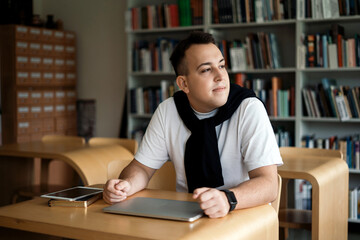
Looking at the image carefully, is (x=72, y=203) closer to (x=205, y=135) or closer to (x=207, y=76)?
(x=205, y=135)

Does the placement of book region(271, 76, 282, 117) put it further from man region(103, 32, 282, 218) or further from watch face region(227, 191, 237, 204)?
watch face region(227, 191, 237, 204)

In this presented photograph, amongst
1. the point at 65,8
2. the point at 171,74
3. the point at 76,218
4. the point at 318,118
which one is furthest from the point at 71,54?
the point at 76,218

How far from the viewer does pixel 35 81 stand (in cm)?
526

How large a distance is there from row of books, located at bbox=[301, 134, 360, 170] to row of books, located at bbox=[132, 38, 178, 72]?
4.98ft

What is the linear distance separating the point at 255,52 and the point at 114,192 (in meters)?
2.99

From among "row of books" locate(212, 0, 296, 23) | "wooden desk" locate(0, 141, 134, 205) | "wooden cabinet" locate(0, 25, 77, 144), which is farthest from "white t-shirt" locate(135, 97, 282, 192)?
"wooden cabinet" locate(0, 25, 77, 144)

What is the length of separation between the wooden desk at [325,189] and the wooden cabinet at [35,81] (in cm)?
333

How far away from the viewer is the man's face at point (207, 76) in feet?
5.98

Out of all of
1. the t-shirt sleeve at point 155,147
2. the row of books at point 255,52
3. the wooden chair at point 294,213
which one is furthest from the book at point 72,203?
the row of books at point 255,52

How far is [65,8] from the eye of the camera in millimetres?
5859

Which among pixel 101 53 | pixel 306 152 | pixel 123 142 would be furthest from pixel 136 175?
pixel 101 53

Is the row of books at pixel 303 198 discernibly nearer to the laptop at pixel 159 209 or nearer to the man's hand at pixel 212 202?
the laptop at pixel 159 209

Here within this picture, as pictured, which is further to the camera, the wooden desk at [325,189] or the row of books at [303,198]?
the row of books at [303,198]

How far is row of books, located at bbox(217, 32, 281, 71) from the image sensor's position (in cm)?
434
